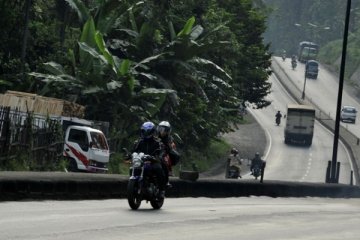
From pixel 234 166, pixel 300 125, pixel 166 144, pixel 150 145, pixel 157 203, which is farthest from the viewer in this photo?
pixel 300 125

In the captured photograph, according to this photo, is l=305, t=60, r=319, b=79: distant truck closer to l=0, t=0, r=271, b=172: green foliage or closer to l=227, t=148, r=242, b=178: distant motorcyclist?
l=0, t=0, r=271, b=172: green foliage

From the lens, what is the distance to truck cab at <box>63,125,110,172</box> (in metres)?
35.2

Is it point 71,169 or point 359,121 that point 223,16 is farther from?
point 359,121

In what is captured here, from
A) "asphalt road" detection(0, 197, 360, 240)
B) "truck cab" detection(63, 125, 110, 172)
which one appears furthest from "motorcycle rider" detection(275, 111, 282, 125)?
"asphalt road" detection(0, 197, 360, 240)

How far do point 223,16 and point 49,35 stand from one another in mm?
20614

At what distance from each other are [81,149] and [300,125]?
167 feet

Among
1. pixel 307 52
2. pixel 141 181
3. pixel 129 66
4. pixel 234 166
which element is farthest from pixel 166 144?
pixel 307 52

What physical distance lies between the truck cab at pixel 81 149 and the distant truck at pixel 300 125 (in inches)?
1962

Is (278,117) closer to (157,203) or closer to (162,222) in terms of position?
(157,203)

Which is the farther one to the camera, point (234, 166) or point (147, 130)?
point (234, 166)

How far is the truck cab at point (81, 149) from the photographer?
115ft

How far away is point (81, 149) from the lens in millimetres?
35344

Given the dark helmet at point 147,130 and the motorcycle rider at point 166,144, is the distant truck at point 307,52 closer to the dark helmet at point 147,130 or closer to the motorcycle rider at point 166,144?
the motorcycle rider at point 166,144

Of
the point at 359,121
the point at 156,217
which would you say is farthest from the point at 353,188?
the point at 359,121
